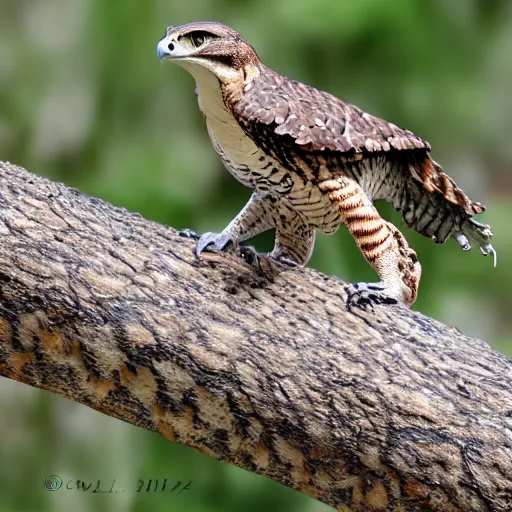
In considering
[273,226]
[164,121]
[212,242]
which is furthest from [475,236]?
[164,121]

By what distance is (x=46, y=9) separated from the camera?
2.66 m

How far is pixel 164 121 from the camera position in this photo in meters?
2.61

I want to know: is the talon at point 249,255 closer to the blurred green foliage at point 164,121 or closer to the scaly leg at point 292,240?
the scaly leg at point 292,240

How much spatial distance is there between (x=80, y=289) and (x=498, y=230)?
1.82 meters

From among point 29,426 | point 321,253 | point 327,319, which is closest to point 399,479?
point 327,319

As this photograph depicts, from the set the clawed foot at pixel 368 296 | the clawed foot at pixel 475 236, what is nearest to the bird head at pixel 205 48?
the clawed foot at pixel 368 296

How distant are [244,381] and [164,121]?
1402mm

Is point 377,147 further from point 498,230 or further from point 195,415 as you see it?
point 498,230

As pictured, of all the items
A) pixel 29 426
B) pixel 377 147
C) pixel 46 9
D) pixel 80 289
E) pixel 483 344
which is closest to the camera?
pixel 80 289

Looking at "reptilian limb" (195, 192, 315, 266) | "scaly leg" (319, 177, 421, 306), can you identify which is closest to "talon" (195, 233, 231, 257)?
"reptilian limb" (195, 192, 315, 266)

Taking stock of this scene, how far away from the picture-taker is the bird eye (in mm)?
1322

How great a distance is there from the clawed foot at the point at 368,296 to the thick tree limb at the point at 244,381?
100 mm

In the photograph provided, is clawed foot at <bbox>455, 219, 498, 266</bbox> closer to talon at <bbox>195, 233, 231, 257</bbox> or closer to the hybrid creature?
the hybrid creature

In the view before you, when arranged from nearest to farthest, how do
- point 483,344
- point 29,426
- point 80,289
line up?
point 80,289 → point 483,344 → point 29,426
